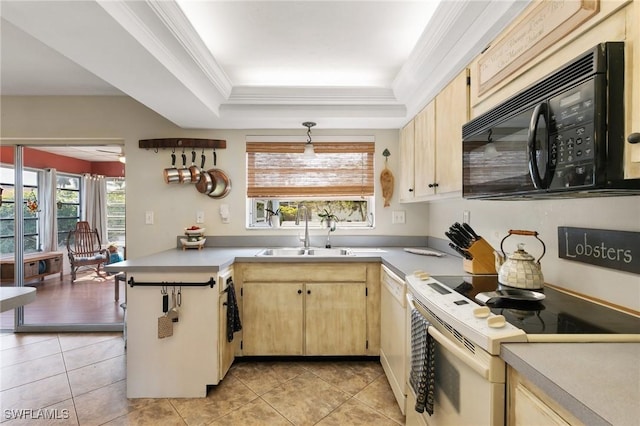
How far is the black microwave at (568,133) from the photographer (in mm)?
768

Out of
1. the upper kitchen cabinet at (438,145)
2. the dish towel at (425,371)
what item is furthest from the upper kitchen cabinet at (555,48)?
the dish towel at (425,371)

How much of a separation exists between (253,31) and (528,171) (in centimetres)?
167

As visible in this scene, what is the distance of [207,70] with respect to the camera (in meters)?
2.07

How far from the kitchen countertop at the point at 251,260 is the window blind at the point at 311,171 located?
2.13ft

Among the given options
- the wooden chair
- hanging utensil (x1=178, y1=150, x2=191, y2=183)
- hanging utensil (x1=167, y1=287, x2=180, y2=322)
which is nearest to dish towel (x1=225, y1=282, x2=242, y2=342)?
hanging utensil (x1=167, y1=287, x2=180, y2=322)

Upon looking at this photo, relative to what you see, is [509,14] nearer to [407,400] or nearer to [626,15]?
[626,15]

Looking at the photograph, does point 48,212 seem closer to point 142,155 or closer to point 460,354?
point 142,155

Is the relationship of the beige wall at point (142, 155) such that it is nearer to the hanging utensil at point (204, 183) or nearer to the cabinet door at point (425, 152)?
the hanging utensil at point (204, 183)

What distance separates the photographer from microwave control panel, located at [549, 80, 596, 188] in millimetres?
789

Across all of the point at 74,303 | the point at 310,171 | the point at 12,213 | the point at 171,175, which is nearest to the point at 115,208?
the point at 171,175

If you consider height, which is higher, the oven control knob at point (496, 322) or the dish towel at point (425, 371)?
the oven control knob at point (496, 322)

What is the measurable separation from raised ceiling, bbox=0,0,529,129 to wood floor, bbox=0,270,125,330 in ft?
6.34

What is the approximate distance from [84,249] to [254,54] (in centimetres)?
278

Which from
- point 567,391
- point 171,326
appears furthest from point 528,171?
point 171,326
